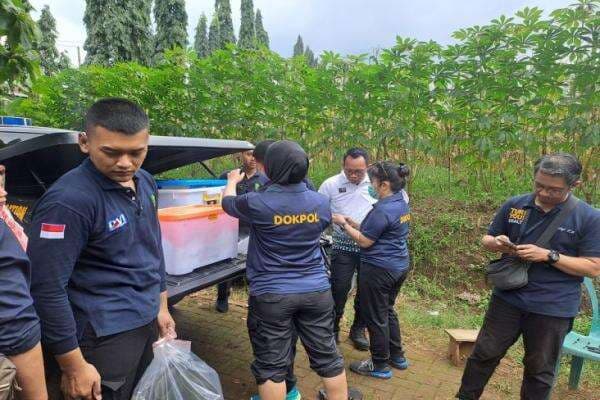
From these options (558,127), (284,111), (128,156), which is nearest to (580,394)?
(558,127)

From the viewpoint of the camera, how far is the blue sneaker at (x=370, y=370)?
3287mm

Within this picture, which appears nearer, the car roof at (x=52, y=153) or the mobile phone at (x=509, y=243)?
the car roof at (x=52, y=153)

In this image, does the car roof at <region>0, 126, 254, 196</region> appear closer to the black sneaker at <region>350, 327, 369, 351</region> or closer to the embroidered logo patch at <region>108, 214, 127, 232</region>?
the embroidered logo patch at <region>108, 214, 127, 232</region>

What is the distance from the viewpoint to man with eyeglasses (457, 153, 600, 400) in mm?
2328

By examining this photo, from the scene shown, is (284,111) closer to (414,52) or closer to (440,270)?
(414,52)

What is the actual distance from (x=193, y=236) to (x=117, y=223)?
2.99 ft

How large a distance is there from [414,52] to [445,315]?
10.8 feet

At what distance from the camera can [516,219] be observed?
2615 millimetres

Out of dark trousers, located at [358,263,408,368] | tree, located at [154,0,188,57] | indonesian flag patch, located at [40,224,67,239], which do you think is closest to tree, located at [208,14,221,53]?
tree, located at [154,0,188,57]

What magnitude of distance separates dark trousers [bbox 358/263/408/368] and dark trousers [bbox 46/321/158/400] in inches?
73.2

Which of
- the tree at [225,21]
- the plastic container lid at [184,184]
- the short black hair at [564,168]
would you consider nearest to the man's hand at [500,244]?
the short black hair at [564,168]

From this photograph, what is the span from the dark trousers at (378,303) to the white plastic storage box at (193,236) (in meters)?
1.18

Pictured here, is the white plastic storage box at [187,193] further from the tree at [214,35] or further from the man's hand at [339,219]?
the tree at [214,35]

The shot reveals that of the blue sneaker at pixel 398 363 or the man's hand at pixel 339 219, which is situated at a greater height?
the man's hand at pixel 339 219
